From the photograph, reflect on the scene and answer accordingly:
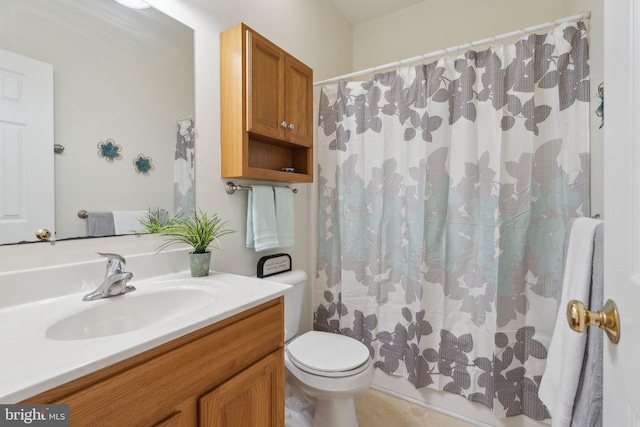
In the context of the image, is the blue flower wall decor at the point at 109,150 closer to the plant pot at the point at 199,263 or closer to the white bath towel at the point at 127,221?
the white bath towel at the point at 127,221

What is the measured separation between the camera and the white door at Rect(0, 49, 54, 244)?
0.83 metres

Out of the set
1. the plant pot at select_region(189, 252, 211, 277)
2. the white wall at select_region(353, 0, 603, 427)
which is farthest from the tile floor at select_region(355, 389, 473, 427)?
the plant pot at select_region(189, 252, 211, 277)

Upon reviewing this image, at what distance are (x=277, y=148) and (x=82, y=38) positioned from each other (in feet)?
3.08

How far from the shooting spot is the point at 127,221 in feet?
3.61

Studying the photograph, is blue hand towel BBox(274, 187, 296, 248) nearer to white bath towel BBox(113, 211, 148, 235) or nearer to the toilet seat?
the toilet seat

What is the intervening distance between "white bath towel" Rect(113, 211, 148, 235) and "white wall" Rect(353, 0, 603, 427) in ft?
5.26

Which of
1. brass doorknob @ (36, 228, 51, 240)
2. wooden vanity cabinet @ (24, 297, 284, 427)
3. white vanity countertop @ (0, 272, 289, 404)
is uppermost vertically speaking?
brass doorknob @ (36, 228, 51, 240)

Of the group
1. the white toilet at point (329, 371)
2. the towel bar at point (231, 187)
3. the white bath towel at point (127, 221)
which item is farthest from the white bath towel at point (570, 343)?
the white bath towel at point (127, 221)

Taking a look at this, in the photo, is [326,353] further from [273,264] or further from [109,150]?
[109,150]

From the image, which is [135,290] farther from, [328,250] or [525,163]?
[525,163]

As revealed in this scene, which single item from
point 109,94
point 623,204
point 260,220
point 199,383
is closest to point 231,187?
point 260,220

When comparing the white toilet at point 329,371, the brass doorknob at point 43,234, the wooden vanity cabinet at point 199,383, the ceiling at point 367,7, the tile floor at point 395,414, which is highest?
the ceiling at point 367,7

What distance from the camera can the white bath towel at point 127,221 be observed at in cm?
107

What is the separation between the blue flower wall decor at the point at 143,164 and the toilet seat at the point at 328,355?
104cm
